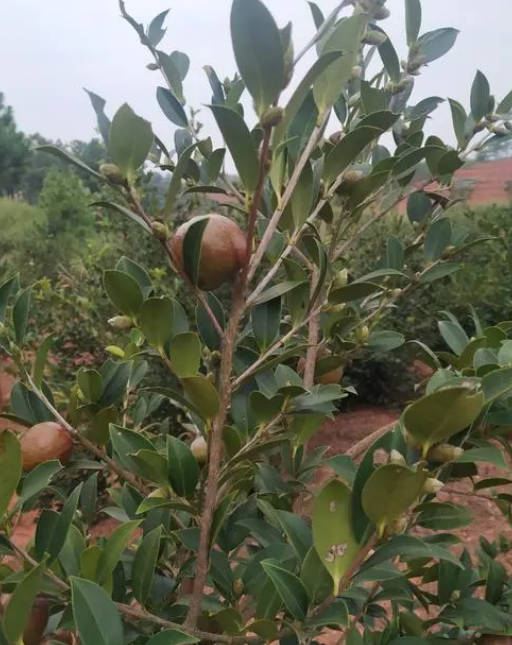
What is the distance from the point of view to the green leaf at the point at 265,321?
55 cm

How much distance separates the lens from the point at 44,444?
1.82ft

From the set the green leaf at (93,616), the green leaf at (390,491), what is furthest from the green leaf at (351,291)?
the green leaf at (93,616)

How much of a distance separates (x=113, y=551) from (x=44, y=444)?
14 centimetres

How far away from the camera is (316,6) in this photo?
2.39 feet

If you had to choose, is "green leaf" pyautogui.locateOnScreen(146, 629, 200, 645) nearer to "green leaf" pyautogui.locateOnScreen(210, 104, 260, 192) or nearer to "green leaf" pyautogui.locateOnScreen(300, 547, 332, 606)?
"green leaf" pyautogui.locateOnScreen(300, 547, 332, 606)

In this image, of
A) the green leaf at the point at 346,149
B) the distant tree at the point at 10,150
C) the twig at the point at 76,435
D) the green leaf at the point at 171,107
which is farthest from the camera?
the distant tree at the point at 10,150

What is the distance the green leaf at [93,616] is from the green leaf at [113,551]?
3.1 inches

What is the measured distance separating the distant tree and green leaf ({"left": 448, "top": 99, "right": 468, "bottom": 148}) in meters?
18.8

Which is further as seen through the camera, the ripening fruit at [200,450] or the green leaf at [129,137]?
the ripening fruit at [200,450]

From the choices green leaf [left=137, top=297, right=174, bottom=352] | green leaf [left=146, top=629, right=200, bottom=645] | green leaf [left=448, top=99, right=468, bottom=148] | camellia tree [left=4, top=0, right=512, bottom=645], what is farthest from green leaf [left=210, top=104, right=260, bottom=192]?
green leaf [left=448, top=99, right=468, bottom=148]

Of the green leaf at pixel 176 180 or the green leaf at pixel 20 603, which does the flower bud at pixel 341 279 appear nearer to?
the green leaf at pixel 176 180

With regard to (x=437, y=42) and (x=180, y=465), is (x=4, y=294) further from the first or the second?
(x=437, y=42)

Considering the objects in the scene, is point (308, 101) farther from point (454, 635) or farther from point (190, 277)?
point (454, 635)

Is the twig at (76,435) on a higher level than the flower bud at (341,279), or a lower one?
lower
